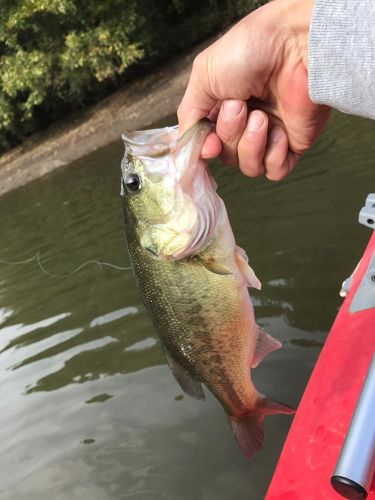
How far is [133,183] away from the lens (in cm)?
180

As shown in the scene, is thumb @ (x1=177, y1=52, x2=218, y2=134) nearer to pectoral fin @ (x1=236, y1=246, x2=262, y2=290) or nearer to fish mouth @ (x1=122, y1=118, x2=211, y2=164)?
fish mouth @ (x1=122, y1=118, x2=211, y2=164)

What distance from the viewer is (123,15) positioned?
16141 mm

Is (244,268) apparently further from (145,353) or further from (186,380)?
(145,353)

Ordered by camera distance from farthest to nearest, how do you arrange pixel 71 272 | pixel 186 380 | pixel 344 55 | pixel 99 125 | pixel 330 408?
1. pixel 99 125
2. pixel 71 272
3. pixel 330 408
4. pixel 186 380
5. pixel 344 55

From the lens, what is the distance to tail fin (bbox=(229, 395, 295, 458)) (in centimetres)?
197

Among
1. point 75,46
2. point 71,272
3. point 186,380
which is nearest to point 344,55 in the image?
point 186,380

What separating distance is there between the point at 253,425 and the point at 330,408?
0.32 meters

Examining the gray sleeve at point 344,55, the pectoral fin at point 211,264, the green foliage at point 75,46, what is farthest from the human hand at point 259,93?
the green foliage at point 75,46

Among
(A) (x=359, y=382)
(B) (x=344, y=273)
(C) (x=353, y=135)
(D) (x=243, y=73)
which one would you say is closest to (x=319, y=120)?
(D) (x=243, y=73)

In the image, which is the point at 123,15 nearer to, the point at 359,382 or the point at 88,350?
the point at 88,350

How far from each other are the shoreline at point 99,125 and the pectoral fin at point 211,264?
12.2m

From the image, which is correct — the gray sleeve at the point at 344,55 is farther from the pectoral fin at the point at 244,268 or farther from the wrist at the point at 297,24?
the pectoral fin at the point at 244,268

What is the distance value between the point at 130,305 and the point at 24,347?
1137mm

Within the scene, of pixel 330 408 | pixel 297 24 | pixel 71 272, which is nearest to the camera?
pixel 297 24
